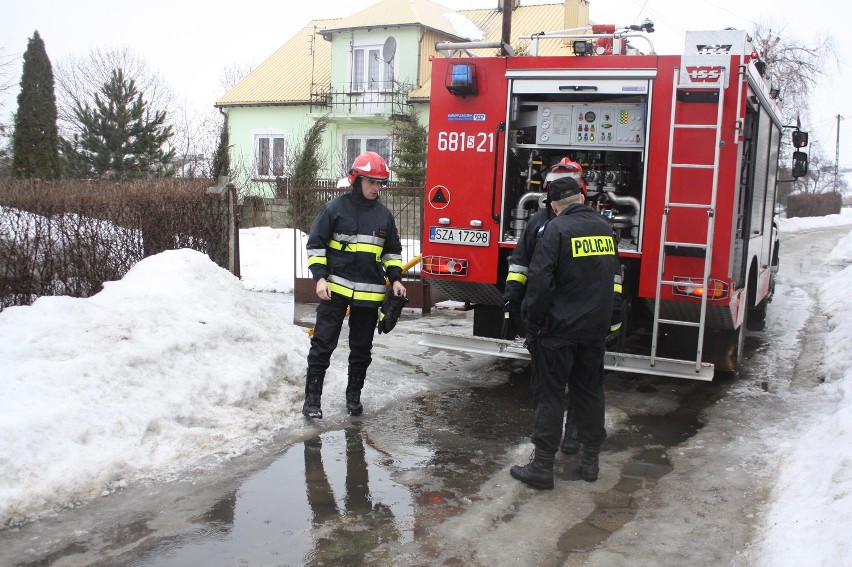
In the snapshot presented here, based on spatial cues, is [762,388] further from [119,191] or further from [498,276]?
[119,191]

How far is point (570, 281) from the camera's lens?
191 inches

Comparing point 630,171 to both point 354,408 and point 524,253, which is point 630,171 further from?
point 354,408

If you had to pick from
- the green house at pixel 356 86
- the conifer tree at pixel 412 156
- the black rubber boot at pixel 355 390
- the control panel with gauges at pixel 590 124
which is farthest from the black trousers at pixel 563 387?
the green house at pixel 356 86

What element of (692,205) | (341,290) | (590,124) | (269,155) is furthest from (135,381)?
(269,155)

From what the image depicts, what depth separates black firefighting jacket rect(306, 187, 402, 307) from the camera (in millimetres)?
5976

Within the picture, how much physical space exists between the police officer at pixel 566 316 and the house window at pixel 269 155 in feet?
78.4

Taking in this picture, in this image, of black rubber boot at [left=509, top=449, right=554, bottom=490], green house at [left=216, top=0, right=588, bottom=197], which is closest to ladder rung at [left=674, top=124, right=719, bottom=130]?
black rubber boot at [left=509, top=449, right=554, bottom=490]

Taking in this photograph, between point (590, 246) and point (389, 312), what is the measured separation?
186 cm

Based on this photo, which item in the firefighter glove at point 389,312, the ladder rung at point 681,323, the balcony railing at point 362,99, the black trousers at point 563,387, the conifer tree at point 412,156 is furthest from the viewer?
the balcony railing at point 362,99

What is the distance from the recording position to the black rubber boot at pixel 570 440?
5543 millimetres

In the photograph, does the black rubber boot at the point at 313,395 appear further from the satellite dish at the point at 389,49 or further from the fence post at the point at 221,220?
the satellite dish at the point at 389,49

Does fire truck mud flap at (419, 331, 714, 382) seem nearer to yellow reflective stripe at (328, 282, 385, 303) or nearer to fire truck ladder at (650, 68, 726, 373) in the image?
fire truck ladder at (650, 68, 726, 373)

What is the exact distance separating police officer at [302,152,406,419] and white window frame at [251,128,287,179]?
74.0 ft

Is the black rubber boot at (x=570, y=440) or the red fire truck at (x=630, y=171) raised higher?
the red fire truck at (x=630, y=171)
